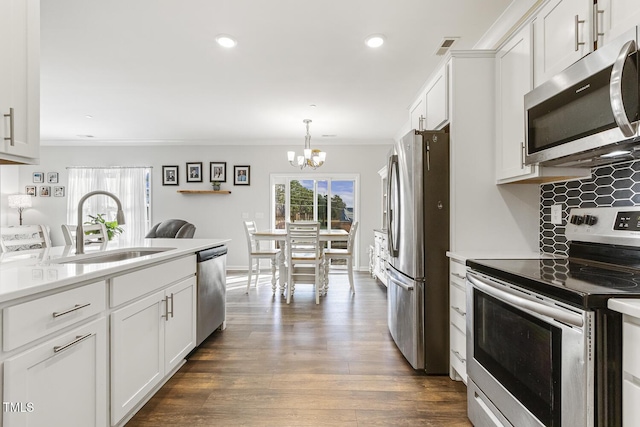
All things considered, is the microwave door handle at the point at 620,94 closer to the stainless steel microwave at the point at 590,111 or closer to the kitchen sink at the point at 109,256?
the stainless steel microwave at the point at 590,111

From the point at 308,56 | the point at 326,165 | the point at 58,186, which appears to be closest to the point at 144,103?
the point at 308,56

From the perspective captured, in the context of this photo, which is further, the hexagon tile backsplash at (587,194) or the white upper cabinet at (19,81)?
the hexagon tile backsplash at (587,194)

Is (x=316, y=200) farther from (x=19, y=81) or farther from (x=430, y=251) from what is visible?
(x=19, y=81)

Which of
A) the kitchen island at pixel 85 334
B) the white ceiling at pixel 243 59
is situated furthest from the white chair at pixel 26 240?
the white ceiling at pixel 243 59

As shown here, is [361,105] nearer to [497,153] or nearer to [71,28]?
[497,153]

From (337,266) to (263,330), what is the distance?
11.5ft

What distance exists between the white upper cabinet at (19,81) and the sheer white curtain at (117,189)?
534 cm

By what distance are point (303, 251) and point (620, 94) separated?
342cm

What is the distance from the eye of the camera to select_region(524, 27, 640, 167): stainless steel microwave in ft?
3.83

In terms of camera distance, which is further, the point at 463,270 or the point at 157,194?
the point at 157,194

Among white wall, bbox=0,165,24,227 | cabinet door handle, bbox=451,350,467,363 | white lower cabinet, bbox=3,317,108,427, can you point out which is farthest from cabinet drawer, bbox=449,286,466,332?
white wall, bbox=0,165,24,227

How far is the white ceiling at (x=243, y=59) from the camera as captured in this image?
2.27m

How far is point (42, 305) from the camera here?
1120mm

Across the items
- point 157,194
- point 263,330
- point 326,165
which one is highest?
point 326,165
